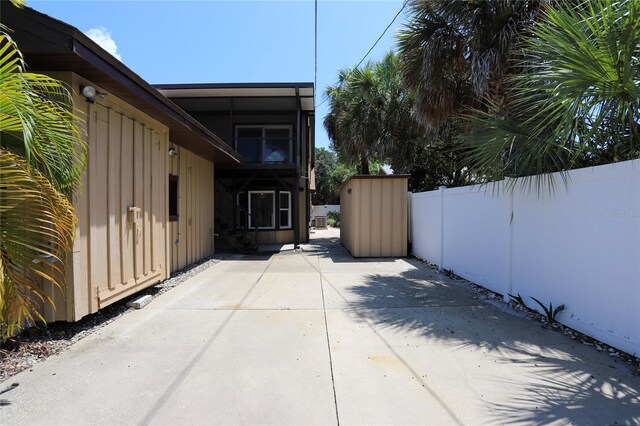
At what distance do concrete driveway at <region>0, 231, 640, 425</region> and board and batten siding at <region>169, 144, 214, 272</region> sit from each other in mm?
3272

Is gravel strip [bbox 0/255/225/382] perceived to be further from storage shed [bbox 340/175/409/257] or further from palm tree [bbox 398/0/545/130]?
palm tree [bbox 398/0/545/130]

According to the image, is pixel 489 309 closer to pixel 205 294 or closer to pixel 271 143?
pixel 205 294

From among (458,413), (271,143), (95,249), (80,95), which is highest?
(271,143)

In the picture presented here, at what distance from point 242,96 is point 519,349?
1256 centimetres

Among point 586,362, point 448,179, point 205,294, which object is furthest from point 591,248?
point 448,179

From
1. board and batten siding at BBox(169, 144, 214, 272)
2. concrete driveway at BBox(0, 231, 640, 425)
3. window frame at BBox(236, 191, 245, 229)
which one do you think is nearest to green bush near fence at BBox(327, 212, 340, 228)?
window frame at BBox(236, 191, 245, 229)

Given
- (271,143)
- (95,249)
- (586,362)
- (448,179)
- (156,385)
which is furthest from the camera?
(448,179)

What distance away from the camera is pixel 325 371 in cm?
371

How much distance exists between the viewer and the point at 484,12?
698cm

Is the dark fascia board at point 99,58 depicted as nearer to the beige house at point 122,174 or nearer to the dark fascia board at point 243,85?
the beige house at point 122,174

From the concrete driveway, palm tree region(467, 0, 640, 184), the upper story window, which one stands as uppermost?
the upper story window

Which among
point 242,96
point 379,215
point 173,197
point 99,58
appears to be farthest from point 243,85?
point 99,58

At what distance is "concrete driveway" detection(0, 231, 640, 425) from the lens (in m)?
2.96

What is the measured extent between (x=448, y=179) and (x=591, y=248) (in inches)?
561
